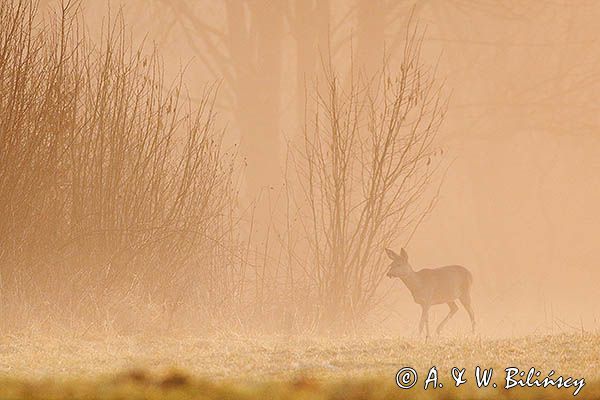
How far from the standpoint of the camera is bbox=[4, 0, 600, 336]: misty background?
57.0 ft

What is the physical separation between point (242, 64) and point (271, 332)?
843cm

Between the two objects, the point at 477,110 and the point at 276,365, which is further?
the point at 477,110

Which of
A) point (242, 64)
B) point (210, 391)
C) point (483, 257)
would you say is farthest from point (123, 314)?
point (483, 257)

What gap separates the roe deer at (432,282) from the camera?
1115cm

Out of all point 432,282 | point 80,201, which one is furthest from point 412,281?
point 80,201

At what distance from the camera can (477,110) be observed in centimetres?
2781

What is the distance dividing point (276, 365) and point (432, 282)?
5.00 metres

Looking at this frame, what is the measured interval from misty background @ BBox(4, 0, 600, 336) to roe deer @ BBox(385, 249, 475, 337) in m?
3.09

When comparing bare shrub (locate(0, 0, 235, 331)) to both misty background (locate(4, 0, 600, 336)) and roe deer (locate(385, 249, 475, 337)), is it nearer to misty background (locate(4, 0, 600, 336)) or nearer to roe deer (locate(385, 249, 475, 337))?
roe deer (locate(385, 249, 475, 337))

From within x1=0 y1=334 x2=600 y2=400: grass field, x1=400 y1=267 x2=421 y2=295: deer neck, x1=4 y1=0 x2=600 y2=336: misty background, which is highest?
x1=4 y1=0 x2=600 y2=336: misty background

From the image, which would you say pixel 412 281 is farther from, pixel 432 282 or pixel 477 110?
pixel 477 110

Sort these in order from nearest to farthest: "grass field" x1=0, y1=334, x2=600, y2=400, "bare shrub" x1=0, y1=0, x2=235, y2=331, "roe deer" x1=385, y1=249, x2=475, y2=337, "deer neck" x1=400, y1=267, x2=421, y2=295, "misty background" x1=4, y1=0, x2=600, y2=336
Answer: "grass field" x1=0, y1=334, x2=600, y2=400 → "bare shrub" x1=0, y1=0, x2=235, y2=331 → "roe deer" x1=385, y1=249, x2=475, y2=337 → "deer neck" x1=400, y1=267, x2=421, y2=295 → "misty background" x1=4, y1=0, x2=600, y2=336

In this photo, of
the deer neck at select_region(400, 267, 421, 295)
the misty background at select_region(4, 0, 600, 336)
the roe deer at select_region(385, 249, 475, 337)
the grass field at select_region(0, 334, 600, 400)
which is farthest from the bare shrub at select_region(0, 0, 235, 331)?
the misty background at select_region(4, 0, 600, 336)

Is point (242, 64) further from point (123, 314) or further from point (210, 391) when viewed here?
point (210, 391)
